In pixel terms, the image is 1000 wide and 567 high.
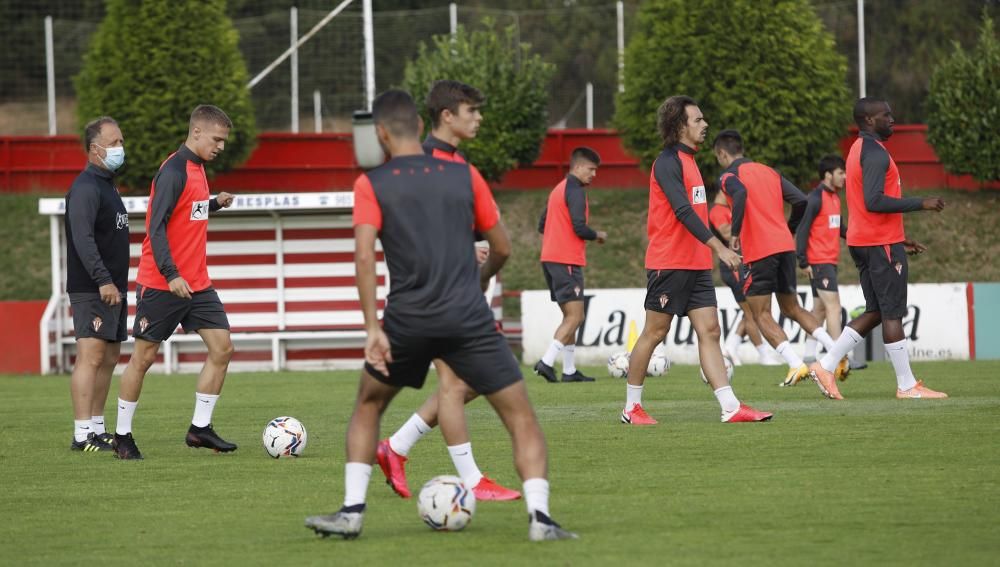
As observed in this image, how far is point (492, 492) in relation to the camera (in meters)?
7.46

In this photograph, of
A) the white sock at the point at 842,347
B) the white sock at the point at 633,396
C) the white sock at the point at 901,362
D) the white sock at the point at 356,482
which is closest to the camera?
the white sock at the point at 356,482

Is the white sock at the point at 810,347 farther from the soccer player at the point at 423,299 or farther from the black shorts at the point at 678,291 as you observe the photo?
the soccer player at the point at 423,299

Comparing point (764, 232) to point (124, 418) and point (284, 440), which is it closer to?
point (284, 440)

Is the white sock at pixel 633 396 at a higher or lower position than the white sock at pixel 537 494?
lower

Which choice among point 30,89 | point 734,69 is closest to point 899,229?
point 734,69

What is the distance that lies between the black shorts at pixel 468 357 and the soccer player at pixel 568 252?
9.52 m

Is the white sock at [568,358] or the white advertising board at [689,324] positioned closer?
the white sock at [568,358]

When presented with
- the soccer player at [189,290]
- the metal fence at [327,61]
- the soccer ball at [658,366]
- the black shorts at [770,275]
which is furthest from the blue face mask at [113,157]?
the metal fence at [327,61]

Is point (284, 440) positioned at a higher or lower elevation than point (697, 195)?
lower

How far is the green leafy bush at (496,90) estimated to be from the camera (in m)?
30.5

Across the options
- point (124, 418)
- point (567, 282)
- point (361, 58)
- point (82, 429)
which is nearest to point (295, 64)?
point (361, 58)

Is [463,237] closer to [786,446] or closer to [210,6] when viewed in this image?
[786,446]

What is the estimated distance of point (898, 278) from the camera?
11.8 m

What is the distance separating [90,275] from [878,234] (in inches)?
246
